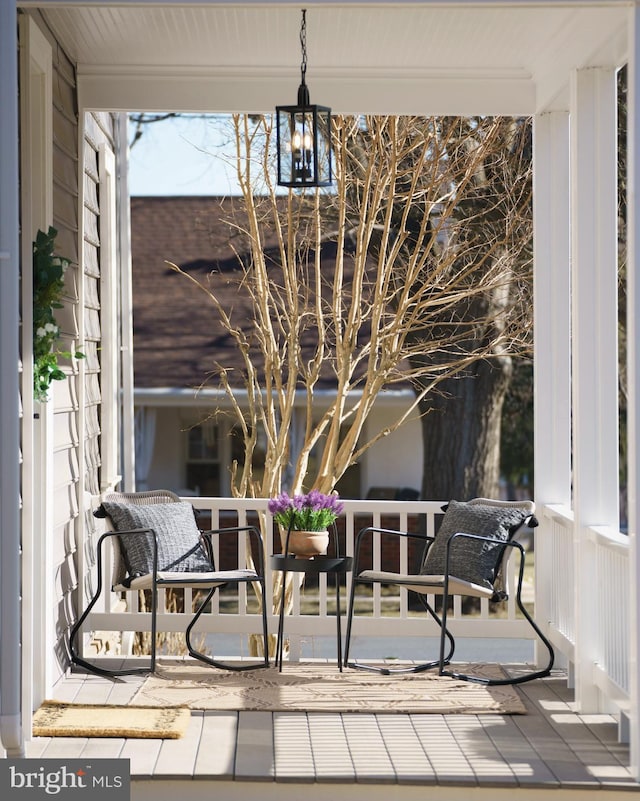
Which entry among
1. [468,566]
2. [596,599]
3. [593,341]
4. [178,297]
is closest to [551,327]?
[593,341]

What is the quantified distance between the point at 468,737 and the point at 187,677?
4.93 feet

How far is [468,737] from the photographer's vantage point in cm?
424

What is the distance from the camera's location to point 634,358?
12.1ft

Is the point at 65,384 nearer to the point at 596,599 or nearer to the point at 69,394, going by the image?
the point at 69,394

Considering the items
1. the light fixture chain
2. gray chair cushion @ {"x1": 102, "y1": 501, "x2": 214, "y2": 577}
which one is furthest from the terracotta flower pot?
the light fixture chain

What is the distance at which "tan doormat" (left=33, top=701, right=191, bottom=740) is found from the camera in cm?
420

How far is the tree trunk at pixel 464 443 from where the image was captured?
30.8 feet

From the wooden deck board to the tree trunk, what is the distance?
477 centimetres

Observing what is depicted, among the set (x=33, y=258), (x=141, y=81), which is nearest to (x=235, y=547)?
(x=141, y=81)

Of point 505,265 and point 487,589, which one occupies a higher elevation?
point 505,265

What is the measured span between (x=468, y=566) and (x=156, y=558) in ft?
4.96

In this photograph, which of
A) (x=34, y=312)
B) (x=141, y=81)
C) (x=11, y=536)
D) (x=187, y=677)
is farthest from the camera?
(x=141, y=81)

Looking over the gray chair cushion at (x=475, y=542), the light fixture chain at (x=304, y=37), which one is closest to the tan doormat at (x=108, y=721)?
the gray chair cushion at (x=475, y=542)

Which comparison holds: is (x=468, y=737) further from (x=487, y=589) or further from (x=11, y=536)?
(x=11, y=536)
